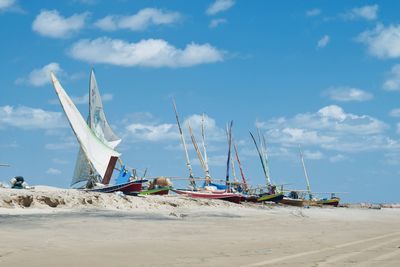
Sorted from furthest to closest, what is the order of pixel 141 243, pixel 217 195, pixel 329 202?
1. pixel 329 202
2. pixel 217 195
3. pixel 141 243

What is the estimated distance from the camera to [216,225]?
1777cm

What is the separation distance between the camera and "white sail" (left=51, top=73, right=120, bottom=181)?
4116 cm

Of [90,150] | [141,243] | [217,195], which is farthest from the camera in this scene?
[217,195]

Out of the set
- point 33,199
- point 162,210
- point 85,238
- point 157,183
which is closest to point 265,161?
point 157,183

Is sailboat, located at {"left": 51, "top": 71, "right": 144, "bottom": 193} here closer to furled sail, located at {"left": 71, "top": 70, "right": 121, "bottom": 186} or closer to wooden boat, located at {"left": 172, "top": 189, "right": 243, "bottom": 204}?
furled sail, located at {"left": 71, "top": 70, "right": 121, "bottom": 186}

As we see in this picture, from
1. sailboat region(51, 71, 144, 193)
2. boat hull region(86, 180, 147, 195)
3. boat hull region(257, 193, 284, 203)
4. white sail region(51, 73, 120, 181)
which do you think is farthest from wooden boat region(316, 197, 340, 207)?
boat hull region(86, 180, 147, 195)

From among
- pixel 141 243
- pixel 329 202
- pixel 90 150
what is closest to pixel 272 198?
pixel 329 202

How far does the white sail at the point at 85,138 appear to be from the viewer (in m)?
41.2

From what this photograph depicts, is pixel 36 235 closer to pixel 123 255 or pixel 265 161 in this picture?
pixel 123 255

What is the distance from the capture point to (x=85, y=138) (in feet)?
137

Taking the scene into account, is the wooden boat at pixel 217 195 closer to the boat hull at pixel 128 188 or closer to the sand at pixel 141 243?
the boat hull at pixel 128 188

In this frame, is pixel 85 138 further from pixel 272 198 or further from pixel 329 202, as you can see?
pixel 329 202

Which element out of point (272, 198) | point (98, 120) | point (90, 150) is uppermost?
point (98, 120)

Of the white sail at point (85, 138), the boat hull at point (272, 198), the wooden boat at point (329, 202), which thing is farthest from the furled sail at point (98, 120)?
the wooden boat at point (329, 202)
